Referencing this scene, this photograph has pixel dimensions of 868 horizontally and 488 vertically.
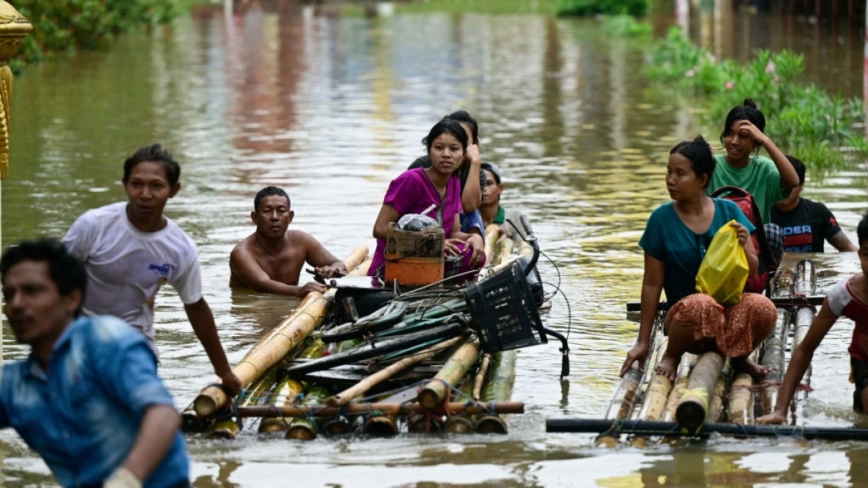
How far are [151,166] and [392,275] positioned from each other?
298 centimetres

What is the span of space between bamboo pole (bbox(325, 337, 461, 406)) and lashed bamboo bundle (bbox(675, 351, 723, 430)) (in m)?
1.22

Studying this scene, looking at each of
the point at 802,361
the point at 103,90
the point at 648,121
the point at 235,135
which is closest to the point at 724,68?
the point at 648,121

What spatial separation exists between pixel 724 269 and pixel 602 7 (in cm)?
4621

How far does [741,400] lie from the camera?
679 cm

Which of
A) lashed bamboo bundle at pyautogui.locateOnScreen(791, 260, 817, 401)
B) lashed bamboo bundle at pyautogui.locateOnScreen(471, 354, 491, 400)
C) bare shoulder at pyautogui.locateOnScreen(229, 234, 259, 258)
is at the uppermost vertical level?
bare shoulder at pyautogui.locateOnScreen(229, 234, 259, 258)

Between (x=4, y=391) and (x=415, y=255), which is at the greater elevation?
(x=4, y=391)

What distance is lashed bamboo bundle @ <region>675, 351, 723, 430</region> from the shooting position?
6262 millimetres

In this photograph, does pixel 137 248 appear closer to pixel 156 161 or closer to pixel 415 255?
pixel 156 161

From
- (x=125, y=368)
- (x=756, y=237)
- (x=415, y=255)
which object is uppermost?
(x=125, y=368)

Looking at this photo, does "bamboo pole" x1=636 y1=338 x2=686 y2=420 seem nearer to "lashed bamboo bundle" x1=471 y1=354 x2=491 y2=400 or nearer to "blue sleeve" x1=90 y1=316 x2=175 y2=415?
"lashed bamboo bundle" x1=471 y1=354 x2=491 y2=400

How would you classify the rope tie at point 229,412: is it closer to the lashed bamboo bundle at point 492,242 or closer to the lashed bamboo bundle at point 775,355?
the lashed bamboo bundle at point 775,355

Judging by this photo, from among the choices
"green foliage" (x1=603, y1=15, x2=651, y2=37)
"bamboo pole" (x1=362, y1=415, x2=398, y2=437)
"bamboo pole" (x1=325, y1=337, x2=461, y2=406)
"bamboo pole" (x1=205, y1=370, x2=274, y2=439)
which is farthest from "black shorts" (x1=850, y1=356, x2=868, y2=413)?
"green foliage" (x1=603, y1=15, x2=651, y2=37)

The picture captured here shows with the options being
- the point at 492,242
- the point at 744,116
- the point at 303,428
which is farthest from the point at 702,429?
the point at 492,242

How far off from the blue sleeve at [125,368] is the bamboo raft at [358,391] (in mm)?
2411
